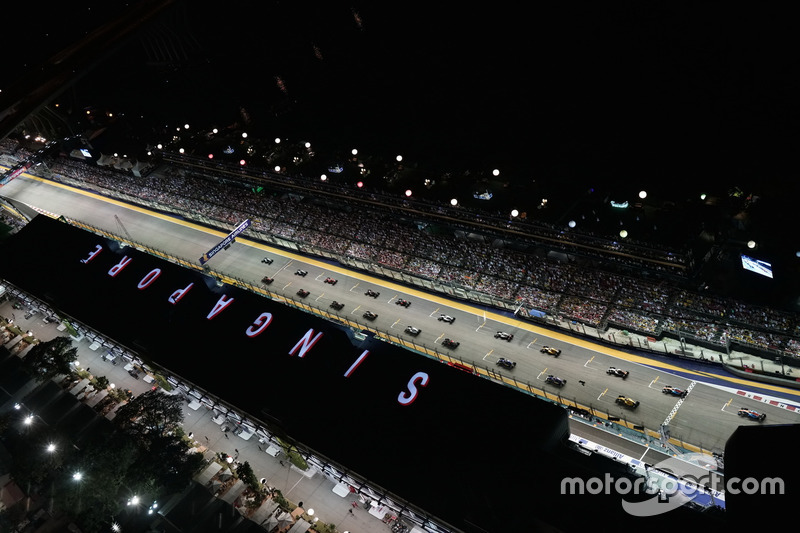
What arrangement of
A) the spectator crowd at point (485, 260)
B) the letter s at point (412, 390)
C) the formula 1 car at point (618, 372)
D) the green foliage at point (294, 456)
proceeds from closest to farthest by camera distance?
the letter s at point (412, 390), the green foliage at point (294, 456), the formula 1 car at point (618, 372), the spectator crowd at point (485, 260)

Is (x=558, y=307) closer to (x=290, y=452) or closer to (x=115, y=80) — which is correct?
(x=290, y=452)

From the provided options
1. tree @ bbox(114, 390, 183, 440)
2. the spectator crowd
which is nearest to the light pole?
tree @ bbox(114, 390, 183, 440)

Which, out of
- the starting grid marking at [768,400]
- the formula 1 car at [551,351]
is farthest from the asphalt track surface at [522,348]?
the formula 1 car at [551,351]

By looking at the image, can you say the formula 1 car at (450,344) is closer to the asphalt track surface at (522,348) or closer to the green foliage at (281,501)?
the asphalt track surface at (522,348)

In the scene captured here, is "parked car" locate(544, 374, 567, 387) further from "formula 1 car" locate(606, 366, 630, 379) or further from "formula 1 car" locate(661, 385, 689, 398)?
"formula 1 car" locate(661, 385, 689, 398)

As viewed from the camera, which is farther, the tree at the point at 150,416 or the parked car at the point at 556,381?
the parked car at the point at 556,381

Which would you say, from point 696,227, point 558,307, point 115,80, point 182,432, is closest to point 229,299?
point 182,432

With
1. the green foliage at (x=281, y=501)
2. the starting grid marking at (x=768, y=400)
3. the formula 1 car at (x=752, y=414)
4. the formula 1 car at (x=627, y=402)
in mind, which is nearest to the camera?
the formula 1 car at (x=752, y=414)
